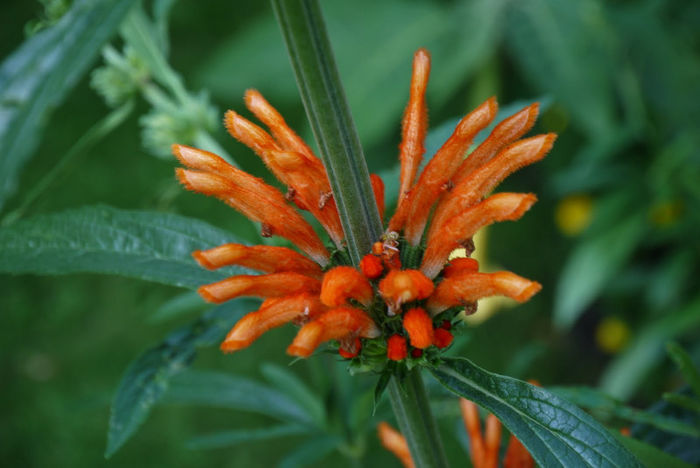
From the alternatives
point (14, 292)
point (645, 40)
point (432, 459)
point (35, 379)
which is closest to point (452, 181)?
point (432, 459)

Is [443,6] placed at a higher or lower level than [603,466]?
higher

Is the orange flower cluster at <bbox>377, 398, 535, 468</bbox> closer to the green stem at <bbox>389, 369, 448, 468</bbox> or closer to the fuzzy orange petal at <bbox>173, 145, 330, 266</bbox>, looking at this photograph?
the green stem at <bbox>389, 369, 448, 468</bbox>

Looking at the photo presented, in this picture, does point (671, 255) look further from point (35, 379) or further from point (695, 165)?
point (35, 379)

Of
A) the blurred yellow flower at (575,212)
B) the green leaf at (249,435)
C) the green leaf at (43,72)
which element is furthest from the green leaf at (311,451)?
the blurred yellow flower at (575,212)

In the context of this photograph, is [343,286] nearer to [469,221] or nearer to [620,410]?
[469,221]

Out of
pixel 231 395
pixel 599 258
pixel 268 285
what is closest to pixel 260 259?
pixel 268 285

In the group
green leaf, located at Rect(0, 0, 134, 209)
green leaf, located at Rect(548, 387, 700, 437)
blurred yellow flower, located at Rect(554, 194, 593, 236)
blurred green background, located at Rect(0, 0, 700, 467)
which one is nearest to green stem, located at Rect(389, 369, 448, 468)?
green leaf, located at Rect(548, 387, 700, 437)
